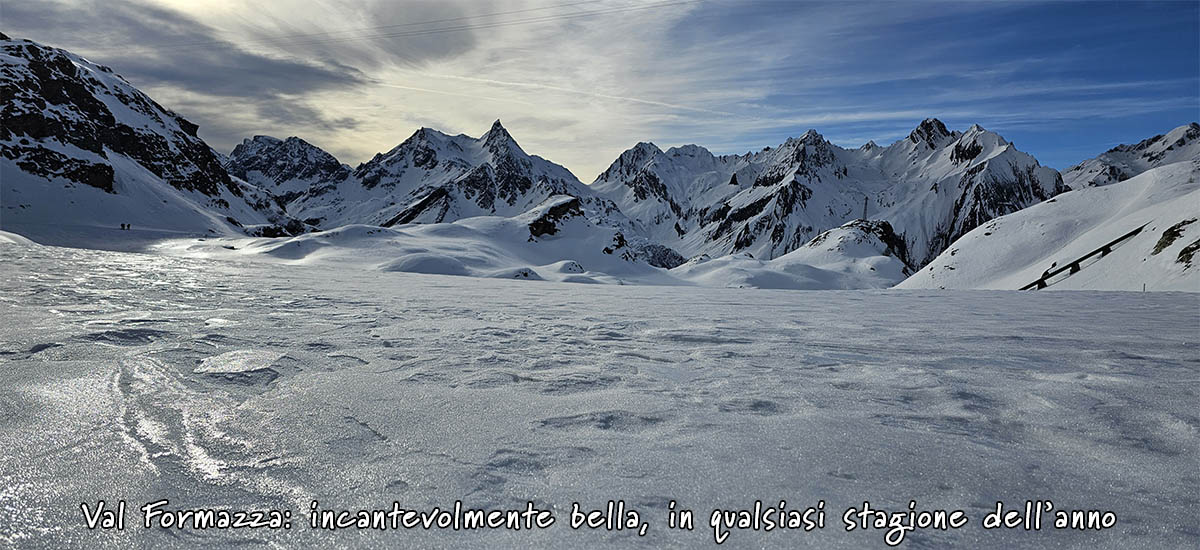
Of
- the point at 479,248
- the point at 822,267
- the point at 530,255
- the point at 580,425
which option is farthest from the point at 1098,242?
the point at 822,267

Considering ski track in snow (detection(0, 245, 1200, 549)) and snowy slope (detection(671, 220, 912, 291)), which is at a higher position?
snowy slope (detection(671, 220, 912, 291))

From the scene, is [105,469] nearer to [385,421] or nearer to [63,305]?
[385,421]

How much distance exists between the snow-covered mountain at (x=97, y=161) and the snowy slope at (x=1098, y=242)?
241ft

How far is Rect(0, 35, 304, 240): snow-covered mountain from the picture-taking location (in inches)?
2813

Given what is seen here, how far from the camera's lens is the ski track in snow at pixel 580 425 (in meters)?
2.05

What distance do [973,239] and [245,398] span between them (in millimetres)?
36811

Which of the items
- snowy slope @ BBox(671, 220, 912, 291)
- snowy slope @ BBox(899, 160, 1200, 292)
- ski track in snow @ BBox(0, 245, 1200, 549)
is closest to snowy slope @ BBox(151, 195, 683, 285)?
snowy slope @ BBox(671, 220, 912, 291)

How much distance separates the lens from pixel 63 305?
6320 mm

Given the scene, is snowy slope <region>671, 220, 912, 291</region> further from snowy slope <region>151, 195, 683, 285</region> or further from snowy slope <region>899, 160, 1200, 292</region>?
snowy slope <region>899, 160, 1200, 292</region>

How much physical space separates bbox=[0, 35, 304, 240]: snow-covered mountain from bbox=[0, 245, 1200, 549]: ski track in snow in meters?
66.5

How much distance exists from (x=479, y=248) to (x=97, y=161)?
67.3 m

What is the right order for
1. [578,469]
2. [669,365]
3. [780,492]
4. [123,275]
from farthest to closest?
[123,275]
[669,365]
[578,469]
[780,492]

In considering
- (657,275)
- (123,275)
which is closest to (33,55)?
(657,275)

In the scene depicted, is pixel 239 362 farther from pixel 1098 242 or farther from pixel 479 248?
pixel 479 248
